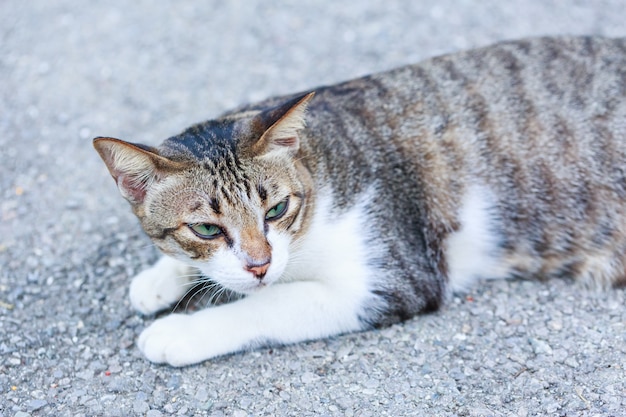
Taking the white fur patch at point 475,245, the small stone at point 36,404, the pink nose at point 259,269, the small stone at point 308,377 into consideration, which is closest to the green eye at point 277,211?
the pink nose at point 259,269

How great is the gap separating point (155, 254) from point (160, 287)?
54 cm

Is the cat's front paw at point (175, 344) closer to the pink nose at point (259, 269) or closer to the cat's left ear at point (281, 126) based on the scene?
the pink nose at point (259, 269)

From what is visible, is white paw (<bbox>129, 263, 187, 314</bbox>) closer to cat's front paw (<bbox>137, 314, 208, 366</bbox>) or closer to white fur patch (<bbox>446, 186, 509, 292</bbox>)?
cat's front paw (<bbox>137, 314, 208, 366</bbox>)

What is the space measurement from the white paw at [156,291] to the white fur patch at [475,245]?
139 cm

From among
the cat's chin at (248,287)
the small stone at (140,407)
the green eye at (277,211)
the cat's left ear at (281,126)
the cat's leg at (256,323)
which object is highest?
the cat's left ear at (281,126)

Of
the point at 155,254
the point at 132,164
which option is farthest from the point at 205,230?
the point at 155,254

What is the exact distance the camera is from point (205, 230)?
302cm

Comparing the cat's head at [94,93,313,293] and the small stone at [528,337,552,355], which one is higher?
the cat's head at [94,93,313,293]

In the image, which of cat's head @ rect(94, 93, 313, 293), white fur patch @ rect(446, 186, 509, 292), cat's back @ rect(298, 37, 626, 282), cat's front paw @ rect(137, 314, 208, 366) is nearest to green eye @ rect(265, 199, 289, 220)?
cat's head @ rect(94, 93, 313, 293)

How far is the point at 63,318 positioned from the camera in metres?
3.65

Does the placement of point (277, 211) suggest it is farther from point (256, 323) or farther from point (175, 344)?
point (175, 344)

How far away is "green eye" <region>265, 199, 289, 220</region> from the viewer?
310 centimetres

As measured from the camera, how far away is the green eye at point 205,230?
9.85 feet

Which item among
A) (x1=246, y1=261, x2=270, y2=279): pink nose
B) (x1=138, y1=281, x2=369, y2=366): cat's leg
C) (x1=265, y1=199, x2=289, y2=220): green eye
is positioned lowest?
(x1=138, y1=281, x2=369, y2=366): cat's leg
